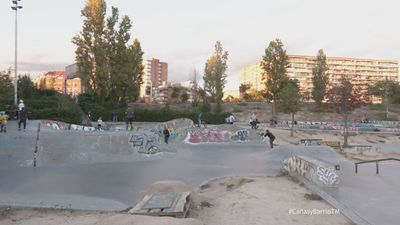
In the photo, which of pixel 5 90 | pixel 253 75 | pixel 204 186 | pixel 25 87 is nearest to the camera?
pixel 204 186

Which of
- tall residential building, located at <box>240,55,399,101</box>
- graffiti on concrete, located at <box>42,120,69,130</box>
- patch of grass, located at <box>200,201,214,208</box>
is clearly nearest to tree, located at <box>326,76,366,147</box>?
graffiti on concrete, located at <box>42,120,69,130</box>

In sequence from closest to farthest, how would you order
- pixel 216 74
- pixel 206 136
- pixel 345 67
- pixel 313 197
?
1. pixel 313 197
2. pixel 206 136
3. pixel 216 74
4. pixel 345 67

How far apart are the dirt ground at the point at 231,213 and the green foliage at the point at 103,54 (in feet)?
117

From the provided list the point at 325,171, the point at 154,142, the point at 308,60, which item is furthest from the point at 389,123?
the point at 308,60

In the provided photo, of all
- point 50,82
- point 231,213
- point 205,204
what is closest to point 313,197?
point 231,213

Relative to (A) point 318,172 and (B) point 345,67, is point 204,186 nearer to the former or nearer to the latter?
(A) point 318,172

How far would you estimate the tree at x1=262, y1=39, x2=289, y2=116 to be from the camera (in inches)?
2046

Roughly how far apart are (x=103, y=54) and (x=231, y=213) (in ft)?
129

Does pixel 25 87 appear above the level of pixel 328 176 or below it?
above

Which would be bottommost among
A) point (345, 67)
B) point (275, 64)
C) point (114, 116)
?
point (114, 116)

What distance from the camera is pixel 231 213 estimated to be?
10.1 m

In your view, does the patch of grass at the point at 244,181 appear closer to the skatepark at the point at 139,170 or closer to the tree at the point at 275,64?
the skatepark at the point at 139,170

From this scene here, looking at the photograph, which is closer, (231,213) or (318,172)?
(231,213)

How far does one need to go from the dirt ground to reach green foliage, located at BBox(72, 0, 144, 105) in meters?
35.8
